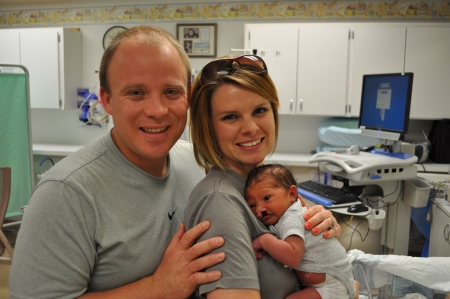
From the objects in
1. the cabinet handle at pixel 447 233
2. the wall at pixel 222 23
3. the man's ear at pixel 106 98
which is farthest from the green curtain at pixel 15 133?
the cabinet handle at pixel 447 233

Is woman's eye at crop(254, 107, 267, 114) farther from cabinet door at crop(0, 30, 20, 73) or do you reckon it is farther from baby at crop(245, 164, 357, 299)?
cabinet door at crop(0, 30, 20, 73)

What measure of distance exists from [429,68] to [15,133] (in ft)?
12.7

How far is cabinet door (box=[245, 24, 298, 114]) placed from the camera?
3.72m

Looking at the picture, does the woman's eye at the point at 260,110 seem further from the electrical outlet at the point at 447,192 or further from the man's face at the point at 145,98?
the electrical outlet at the point at 447,192

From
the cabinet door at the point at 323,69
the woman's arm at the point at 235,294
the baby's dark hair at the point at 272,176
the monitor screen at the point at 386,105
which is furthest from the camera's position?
the cabinet door at the point at 323,69

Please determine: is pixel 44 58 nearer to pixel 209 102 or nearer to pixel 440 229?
pixel 209 102

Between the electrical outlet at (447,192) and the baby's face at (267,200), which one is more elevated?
the baby's face at (267,200)

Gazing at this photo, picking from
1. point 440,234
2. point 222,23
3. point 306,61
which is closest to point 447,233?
point 440,234

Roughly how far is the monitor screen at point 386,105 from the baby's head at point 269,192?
1.52 meters

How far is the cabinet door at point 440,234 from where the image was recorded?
231 cm

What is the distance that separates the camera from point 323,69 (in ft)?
12.2

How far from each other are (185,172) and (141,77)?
442 millimetres

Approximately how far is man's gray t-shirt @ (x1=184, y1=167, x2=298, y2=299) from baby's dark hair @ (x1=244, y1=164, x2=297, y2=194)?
0.04 metres

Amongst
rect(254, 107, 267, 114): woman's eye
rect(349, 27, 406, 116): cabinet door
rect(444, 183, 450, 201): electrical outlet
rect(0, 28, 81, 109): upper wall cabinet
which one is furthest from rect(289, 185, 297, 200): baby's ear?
rect(0, 28, 81, 109): upper wall cabinet
